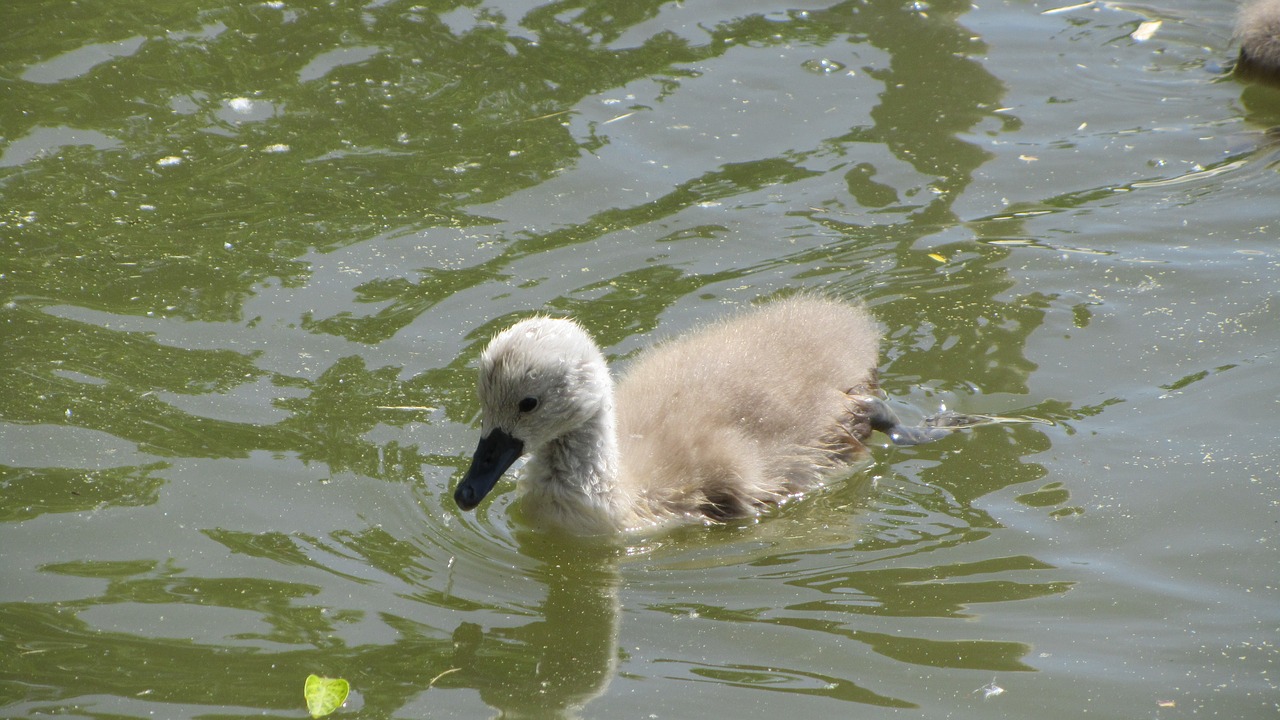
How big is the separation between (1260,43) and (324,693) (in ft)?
19.6

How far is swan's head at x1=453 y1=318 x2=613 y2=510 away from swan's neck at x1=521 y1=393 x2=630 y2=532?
0.19 ft

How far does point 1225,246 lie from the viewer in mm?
5871

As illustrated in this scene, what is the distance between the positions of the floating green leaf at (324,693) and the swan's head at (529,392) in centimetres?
93

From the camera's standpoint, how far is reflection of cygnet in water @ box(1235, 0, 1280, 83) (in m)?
7.01

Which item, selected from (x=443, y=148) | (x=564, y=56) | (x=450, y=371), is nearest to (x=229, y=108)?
(x=443, y=148)

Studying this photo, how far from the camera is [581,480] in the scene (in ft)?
15.3

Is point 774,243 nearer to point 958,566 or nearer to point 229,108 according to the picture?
point 958,566

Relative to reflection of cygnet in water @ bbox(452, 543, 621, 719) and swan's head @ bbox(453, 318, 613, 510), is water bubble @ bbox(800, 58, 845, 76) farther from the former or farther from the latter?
reflection of cygnet in water @ bbox(452, 543, 621, 719)

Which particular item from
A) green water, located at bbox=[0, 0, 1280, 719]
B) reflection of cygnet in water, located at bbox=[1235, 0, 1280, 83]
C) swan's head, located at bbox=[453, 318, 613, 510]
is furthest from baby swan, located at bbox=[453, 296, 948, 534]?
reflection of cygnet in water, located at bbox=[1235, 0, 1280, 83]

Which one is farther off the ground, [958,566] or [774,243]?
[774,243]

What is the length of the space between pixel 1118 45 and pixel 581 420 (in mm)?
4634

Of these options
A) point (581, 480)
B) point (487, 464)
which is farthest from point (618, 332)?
point (487, 464)

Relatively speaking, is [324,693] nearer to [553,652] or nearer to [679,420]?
[553,652]

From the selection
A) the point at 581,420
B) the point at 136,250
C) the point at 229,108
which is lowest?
the point at 581,420
